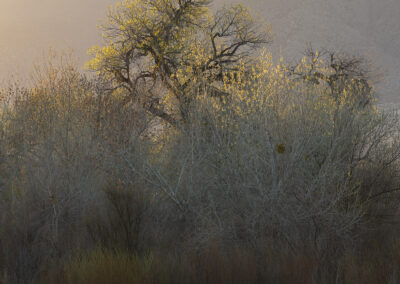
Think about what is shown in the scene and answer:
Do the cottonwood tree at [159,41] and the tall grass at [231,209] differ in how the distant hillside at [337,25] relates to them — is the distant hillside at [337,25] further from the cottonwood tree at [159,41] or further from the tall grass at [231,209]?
the tall grass at [231,209]

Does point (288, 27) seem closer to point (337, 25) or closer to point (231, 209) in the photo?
point (337, 25)

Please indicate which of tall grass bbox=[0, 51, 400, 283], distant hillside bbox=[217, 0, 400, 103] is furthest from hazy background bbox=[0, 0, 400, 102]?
tall grass bbox=[0, 51, 400, 283]

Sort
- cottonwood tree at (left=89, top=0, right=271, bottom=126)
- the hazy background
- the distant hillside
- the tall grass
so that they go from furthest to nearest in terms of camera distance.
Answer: the hazy background < the distant hillside < cottonwood tree at (left=89, top=0, right=271, bottom=126) < the tall grass

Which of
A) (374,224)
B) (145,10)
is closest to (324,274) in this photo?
(374,224)

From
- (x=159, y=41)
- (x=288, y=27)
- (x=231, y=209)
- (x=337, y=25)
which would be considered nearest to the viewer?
(x=231, y=209)

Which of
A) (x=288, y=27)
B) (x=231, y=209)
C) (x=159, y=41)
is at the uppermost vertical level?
(x=288, y=27)

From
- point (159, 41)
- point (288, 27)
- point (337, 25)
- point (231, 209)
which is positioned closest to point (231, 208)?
point (231, 209)

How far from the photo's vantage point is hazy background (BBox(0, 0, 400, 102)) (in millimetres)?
101625

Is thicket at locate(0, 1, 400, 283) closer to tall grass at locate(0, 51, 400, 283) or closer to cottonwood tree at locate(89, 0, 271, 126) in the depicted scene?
tall grass at locate(0, 51, 400, 283)

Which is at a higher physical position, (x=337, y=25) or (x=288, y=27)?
(x=288, y=27)

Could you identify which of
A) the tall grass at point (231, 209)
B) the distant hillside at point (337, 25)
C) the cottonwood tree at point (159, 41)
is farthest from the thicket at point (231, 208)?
the distant hillside at point (337, 25)

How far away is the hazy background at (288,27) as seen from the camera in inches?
4001

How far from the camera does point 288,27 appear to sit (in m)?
111

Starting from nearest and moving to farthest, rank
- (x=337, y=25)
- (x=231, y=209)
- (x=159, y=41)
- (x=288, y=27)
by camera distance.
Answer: (x=231, y=209)
(x=159, y=41)
(x=337, y=25)
(x=288, y=27)
